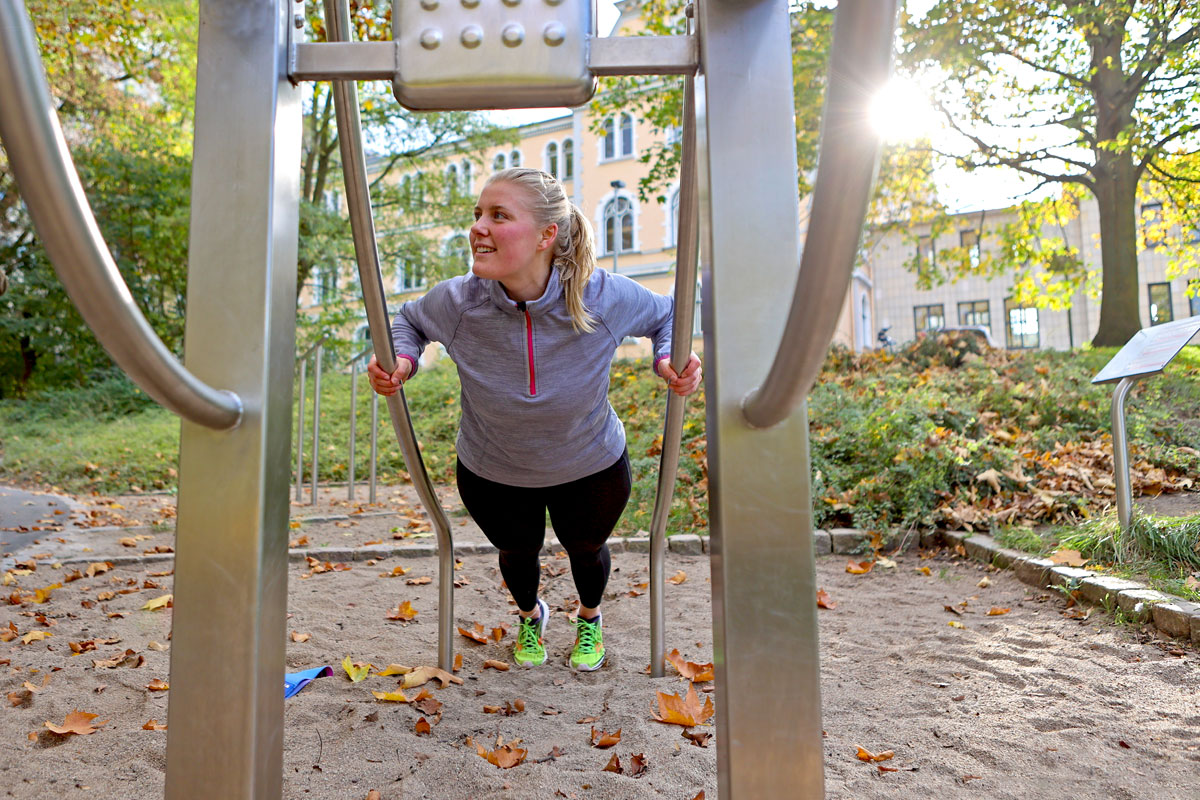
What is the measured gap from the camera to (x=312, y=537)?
15.3 ft

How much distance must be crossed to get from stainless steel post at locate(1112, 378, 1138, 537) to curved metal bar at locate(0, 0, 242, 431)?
3.63 meters

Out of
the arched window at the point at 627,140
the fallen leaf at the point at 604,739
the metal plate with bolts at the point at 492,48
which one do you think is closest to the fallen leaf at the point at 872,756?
the fallen leaf at the point at 604,739

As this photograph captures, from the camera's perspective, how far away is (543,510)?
2434 mm

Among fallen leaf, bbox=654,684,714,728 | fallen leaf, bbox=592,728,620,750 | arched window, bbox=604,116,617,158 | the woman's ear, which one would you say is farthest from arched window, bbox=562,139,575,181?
fallen leaf, bbox=592,728,620,750

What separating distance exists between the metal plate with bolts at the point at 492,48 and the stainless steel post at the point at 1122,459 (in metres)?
3.27

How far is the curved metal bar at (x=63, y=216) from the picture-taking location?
525mm

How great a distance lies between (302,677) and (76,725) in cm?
52

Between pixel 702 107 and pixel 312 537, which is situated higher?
pixel 702 107

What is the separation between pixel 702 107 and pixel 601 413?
4.68 feet

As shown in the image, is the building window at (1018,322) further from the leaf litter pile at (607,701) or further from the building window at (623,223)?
the leaf litter pile at (607,701)

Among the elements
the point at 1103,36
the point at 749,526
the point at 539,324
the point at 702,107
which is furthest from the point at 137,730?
the point at 1103,36

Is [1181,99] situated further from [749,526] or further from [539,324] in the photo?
[749,526]

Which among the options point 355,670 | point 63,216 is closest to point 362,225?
point 63,216

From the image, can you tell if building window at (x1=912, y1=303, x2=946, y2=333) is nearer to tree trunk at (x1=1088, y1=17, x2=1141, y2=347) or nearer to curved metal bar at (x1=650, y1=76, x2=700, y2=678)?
tree trunk at (x1=1088, y1=17, x2=1141, y2=347)
